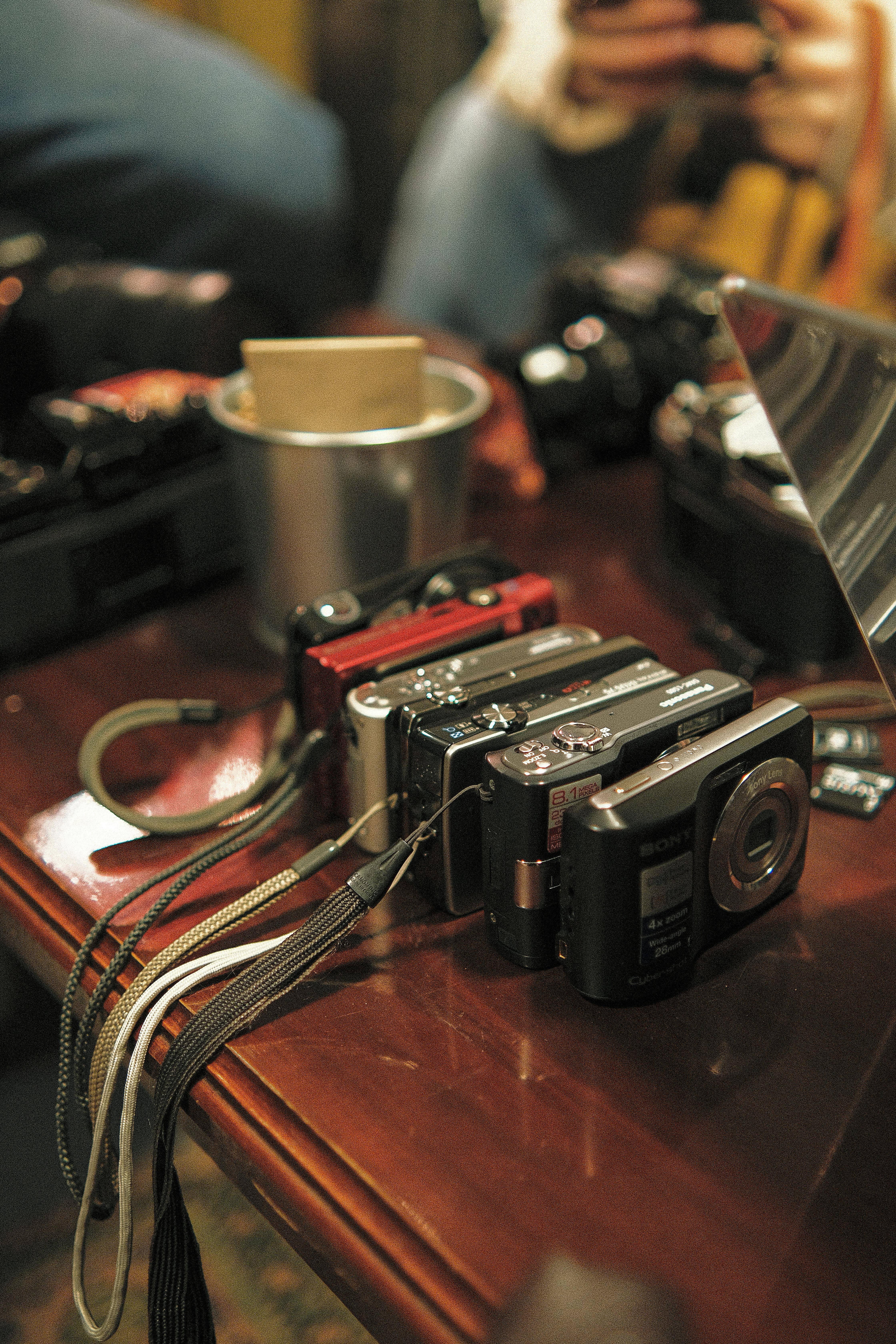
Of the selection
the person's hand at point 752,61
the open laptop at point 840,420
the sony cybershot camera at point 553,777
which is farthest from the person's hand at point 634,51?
the sony cybershot camera at point 553,777

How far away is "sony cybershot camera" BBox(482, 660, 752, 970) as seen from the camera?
44cm

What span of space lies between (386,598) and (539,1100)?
27cm

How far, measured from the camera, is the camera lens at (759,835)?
1.47 feet

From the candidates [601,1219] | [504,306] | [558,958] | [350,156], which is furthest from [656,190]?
[601,1219]

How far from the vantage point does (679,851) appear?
427mm

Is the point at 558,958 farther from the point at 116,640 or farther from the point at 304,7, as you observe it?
the point at 304,7

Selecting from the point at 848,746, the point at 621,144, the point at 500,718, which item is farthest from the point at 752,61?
the point at 500,718

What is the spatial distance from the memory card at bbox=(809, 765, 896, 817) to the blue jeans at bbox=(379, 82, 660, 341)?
0.83m

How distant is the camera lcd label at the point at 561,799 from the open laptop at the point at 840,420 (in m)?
0.13

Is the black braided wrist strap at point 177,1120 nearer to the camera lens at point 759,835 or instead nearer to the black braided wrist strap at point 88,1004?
the black braided wrist strap at point 88,1004

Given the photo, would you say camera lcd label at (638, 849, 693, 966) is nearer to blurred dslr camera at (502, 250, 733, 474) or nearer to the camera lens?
the camera lens

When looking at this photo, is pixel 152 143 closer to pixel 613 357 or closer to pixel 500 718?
pixel 613 357

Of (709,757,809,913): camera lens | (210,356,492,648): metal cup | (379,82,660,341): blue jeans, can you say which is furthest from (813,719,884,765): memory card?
(379,82,660,341): blue jeans

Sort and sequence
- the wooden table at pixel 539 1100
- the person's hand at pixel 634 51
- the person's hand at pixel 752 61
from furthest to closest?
the person's hand at pixel 634 51 → the person's hand at pixel 752 61 → the wooden table at pixel 539 1100
